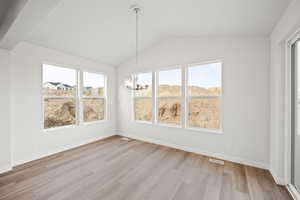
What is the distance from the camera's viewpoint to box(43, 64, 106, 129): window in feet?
10.6

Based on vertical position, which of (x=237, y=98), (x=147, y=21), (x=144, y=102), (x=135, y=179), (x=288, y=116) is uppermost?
(x=147, y=21)

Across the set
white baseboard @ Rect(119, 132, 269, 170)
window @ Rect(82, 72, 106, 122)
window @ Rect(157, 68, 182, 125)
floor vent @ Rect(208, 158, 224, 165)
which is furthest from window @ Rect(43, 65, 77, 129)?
floor vent @ Rect(208, 158, 224, 165)

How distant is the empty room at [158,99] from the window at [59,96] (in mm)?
26

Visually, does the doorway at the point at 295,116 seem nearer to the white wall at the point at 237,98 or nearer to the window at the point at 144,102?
the white wall at the point at 237,98

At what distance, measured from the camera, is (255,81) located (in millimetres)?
2633

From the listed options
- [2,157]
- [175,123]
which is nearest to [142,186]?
[175,123]

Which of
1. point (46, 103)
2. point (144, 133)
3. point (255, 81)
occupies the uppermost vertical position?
point (255, 81)

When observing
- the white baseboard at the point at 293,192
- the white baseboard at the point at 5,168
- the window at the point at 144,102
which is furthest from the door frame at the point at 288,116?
the white baseboard at the point at 5,168

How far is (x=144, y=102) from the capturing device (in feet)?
14.3

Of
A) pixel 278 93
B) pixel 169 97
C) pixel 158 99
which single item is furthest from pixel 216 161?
pixel 158 99

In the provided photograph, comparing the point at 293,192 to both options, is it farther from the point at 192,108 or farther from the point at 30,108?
the point at 30,108

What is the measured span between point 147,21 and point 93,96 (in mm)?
2760

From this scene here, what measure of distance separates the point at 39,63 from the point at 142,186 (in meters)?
3.39

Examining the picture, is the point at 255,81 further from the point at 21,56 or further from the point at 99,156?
the point at 21,56
